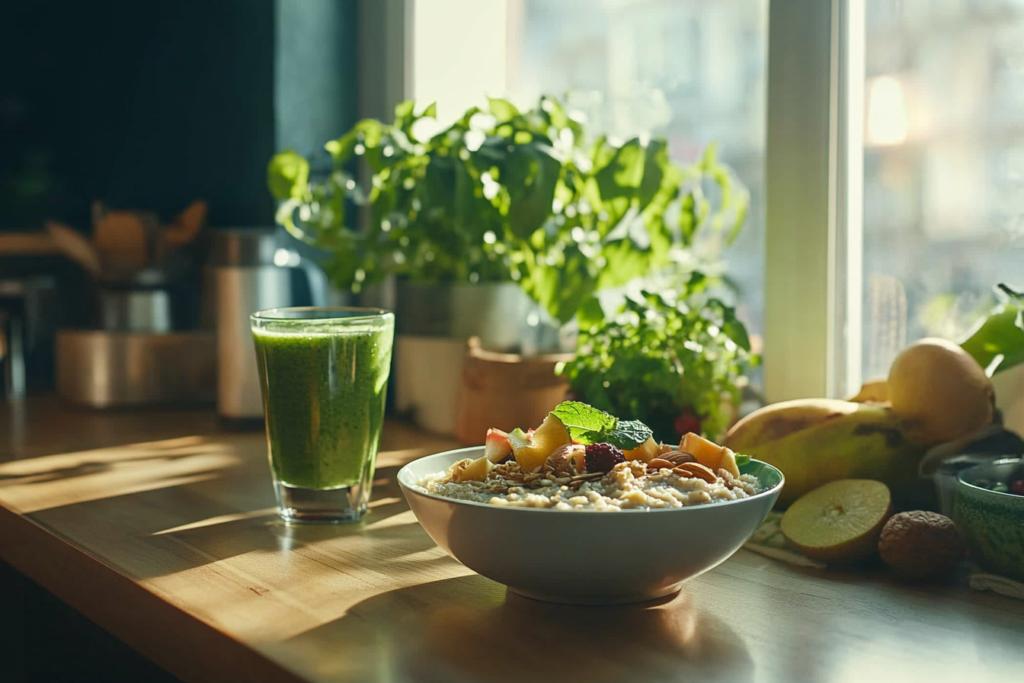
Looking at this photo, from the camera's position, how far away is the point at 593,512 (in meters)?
0.63

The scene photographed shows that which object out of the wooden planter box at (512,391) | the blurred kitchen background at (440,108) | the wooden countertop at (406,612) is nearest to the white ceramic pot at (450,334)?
the wooden planter box at (512,391)

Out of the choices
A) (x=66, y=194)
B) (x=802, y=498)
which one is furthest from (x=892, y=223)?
(x=66, y=194)

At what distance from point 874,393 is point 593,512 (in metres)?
0.52

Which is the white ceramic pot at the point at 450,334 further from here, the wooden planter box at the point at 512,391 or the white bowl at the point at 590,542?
the white bowl at the point at 590,542

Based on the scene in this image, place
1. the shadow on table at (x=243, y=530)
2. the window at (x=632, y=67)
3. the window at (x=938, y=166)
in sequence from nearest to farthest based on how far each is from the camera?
the shadow on table at (x=243, y=530)
the window at (x=938, y=166)
the window at (x=632, y=67)

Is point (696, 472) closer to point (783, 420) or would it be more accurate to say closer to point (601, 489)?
point (601, 489)

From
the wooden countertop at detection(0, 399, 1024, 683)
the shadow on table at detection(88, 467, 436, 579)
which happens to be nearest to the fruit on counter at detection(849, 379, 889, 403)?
the wooden countertop at detection(0, 399, 1024, 683)

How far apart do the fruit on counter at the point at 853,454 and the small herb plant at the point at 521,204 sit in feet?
1.07

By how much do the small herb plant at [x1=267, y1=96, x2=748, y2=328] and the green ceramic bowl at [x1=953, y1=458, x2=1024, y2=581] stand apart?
1.65ft

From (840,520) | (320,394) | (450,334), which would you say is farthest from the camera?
(450,334)

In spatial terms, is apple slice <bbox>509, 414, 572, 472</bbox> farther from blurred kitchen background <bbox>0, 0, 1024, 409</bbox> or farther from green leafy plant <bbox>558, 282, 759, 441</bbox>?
blurred kitchen background <bbox>0, 0, 1024, 409</bbox>

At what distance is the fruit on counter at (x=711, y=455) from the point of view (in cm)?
76

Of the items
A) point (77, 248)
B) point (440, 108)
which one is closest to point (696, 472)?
point (440, 108)

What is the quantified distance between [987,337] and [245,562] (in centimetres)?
74
